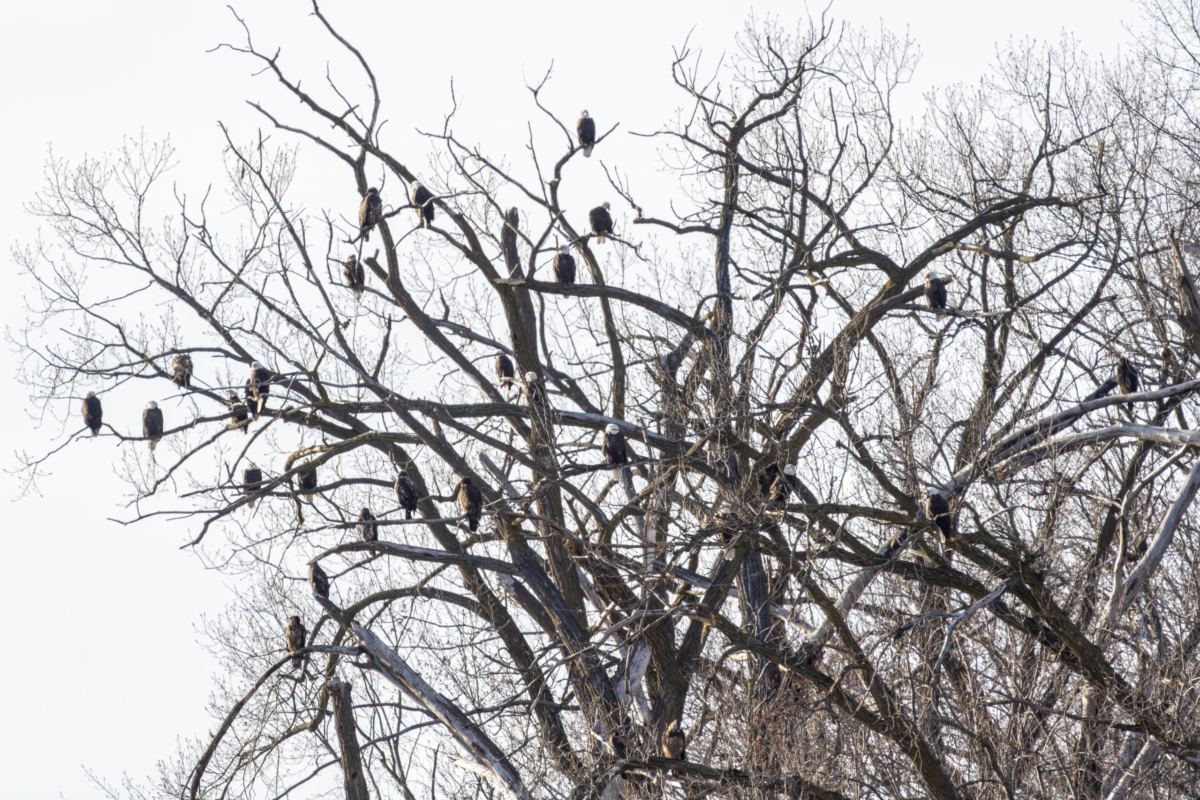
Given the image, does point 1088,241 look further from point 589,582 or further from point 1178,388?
point 589,582

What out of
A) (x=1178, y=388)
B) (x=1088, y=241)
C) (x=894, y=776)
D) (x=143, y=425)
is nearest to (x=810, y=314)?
(x=1088, y=241)

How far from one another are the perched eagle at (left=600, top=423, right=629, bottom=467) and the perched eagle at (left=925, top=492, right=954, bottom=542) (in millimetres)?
2169

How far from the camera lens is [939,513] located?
8.12m

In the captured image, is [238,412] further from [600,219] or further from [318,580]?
[600,219]

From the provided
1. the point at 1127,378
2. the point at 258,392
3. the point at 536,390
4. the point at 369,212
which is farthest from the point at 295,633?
the point at 1127,378

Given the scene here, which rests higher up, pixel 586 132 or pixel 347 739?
pixel 586 132

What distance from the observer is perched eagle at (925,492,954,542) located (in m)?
8.10

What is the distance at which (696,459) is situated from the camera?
8555 millimetres

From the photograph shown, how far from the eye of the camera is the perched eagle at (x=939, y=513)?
810 cm

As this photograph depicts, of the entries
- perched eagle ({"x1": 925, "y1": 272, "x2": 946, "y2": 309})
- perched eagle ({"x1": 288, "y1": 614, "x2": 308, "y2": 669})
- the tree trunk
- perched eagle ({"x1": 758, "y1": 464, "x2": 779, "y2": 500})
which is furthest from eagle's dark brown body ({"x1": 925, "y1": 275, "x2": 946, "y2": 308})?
perched eagle ({"x1": 288, "y1": 614, "x2": 308, "y2": 669})

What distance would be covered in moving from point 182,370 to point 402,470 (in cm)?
213

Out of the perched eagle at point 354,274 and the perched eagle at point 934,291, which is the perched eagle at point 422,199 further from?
the perched eagle at point 934,291

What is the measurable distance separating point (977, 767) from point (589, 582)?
4.18 meters

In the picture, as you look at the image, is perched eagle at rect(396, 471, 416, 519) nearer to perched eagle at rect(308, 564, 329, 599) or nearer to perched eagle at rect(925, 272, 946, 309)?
perched eagle at rect(308, 564, 329, 599)
